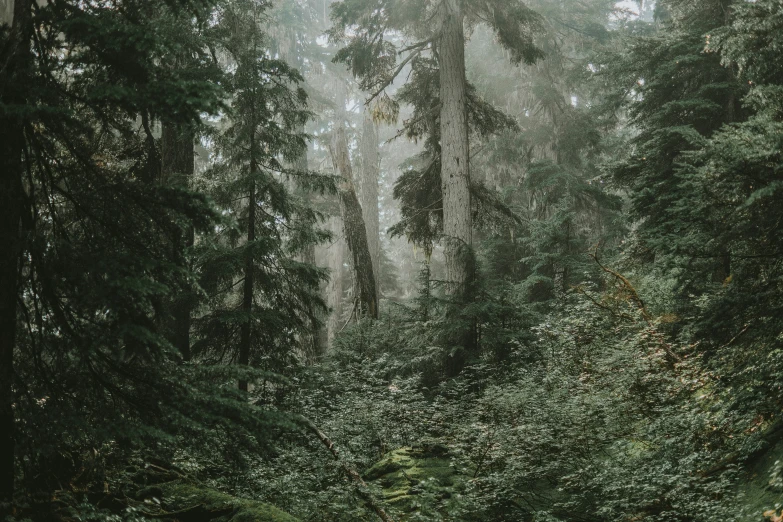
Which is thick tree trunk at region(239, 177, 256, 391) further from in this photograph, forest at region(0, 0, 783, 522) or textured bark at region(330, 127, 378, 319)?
textured bark at region(330, 127, 378, 319)

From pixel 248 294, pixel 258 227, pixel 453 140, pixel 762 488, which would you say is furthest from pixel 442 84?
pixel 762 488

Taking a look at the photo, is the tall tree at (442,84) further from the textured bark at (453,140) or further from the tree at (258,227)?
the tree at (258,227)

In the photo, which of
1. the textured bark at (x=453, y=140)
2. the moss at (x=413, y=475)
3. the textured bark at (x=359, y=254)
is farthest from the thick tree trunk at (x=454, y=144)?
the textured bark at (x=359, y=254)

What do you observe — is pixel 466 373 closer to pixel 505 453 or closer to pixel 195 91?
pixel 505 453

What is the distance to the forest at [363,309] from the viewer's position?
3570 mm

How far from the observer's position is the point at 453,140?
12.4 meters

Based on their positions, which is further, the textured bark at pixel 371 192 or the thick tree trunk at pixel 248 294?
the textured bark at pixel 371 192

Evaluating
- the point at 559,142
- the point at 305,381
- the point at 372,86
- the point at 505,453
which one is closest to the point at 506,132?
the point at 559,142

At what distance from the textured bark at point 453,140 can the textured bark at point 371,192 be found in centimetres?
1049

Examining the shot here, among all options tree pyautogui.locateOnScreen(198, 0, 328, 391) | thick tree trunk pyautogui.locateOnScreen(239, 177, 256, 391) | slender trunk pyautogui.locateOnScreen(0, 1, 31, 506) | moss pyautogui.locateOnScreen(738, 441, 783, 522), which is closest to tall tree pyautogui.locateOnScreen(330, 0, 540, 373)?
tree pyautogui.locateOnScreen(198, 0, 328, 391)

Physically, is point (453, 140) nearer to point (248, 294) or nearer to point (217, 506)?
point (248, 294)

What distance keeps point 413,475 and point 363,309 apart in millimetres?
9393

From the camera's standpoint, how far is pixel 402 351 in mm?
11500

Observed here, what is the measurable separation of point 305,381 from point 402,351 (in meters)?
2.60
